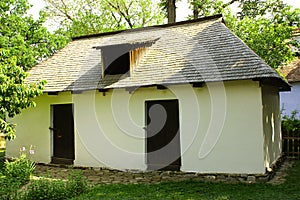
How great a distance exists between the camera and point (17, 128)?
40.3ft

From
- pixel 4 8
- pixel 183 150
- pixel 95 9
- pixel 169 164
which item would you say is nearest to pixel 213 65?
pixel 183 150

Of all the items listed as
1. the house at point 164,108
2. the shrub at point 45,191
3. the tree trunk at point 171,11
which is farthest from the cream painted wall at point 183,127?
the tree trunk at point 171,11

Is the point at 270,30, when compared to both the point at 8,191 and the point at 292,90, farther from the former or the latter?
the point at 8,191

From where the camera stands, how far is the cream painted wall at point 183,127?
855 centimetres

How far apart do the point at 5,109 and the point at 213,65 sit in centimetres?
635

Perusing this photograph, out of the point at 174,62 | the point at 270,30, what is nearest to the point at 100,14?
the point at 270,30

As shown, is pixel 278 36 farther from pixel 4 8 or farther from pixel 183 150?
pixel 4 8

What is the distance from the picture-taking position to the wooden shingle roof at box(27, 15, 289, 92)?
888cm

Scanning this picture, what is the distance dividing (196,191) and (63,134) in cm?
614

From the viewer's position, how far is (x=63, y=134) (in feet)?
38.2

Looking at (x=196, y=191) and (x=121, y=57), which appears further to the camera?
(x=121, y=57)

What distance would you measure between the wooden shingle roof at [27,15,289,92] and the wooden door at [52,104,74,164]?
102 cm

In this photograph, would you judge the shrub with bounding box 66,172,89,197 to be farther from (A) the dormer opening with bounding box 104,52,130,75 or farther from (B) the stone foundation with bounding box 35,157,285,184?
(A) the dormer opening with bounding box 104,52,130,75

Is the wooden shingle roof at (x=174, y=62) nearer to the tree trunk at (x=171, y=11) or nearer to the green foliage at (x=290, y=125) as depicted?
the green foliage at (x=290, y=125)
